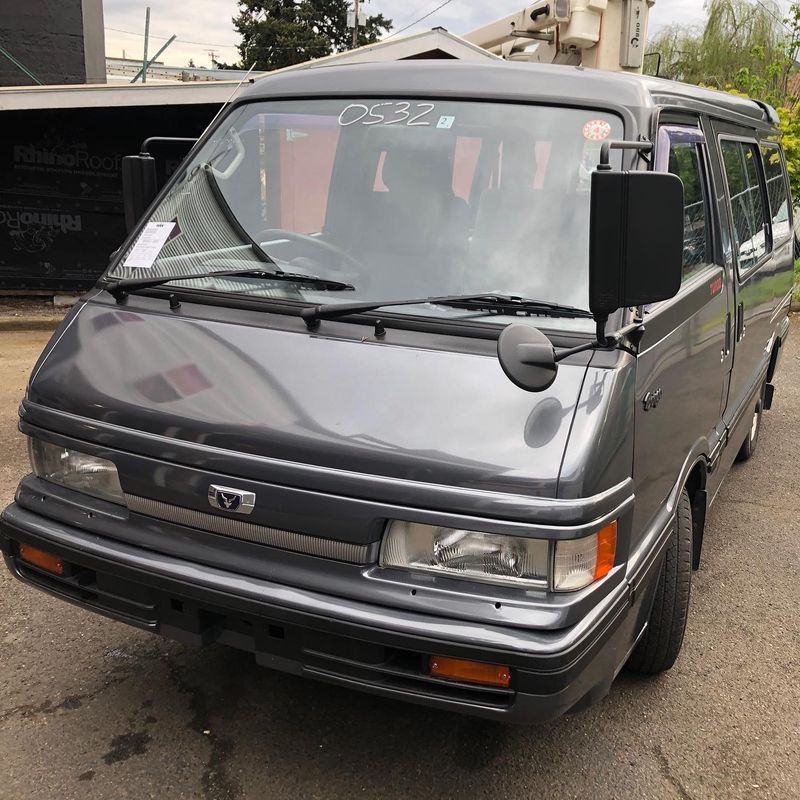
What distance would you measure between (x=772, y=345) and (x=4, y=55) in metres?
10.2

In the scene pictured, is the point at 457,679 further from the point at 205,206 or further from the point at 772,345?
the point at 772,345

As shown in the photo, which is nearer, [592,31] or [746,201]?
[746,201]

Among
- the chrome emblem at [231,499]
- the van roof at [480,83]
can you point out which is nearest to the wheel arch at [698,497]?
the van roof at [480,83]

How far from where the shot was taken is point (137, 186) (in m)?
3.50

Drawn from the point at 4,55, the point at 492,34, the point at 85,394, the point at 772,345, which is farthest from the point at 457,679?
the point at 4,55

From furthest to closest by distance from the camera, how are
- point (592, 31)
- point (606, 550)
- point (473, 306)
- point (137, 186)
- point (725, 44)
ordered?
1. point (725, 44)
2. point (592, 31)
3. point (137, 186)
4. point (473, 306)
5. point (606, 550)

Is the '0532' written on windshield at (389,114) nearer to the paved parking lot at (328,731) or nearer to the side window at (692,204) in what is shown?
the side window at (692,204)

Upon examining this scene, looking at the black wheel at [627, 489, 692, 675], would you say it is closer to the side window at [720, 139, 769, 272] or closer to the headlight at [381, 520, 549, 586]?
the headlight at [381, 520, 549, 586]

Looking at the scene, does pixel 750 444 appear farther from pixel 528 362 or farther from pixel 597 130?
pixel 528 362

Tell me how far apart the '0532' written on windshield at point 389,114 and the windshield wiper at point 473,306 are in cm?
78

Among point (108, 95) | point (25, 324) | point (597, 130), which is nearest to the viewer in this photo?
point (597, 130)

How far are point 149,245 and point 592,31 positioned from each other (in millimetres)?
Answer: 5235

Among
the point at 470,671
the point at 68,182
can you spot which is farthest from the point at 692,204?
the point at 68,182

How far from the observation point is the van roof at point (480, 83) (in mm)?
2879
